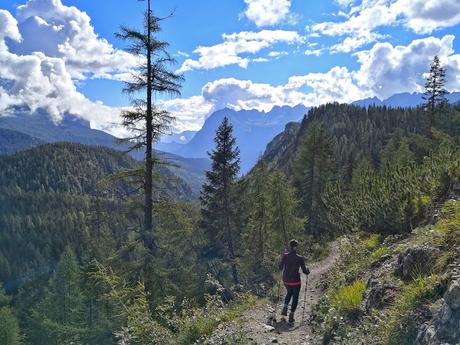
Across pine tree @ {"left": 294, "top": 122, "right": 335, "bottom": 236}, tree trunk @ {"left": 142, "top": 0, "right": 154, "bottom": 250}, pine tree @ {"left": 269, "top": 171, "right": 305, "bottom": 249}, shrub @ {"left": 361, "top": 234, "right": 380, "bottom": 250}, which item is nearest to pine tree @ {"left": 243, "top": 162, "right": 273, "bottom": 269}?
pine tree @ {"left": 269, "top": 171, "right": 305, "bottom": 249}

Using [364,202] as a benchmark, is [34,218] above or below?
below

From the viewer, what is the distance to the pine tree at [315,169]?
132ft

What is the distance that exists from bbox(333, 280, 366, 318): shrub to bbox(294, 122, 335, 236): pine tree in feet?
97.9

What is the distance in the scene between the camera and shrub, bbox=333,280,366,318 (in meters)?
9.12

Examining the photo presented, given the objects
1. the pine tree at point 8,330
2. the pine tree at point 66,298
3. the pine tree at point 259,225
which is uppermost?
the pine tree at point 259,225

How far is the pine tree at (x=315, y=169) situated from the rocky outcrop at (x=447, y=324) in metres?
34.0

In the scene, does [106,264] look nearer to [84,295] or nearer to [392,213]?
[392,213]

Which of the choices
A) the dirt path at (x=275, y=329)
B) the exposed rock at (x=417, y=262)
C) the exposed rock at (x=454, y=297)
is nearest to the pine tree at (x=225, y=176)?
the dirt path at (x=275, y=329)

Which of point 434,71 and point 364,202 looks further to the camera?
point 434,71

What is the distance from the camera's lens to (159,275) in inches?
655

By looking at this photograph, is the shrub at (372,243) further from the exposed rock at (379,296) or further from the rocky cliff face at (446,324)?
the rocky cliff face at (446,324)

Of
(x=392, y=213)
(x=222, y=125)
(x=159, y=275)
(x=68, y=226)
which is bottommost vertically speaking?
(x=68, y=226)

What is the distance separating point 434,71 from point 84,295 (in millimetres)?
50813

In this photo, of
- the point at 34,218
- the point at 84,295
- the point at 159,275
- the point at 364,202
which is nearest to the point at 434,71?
the point at 364,202
